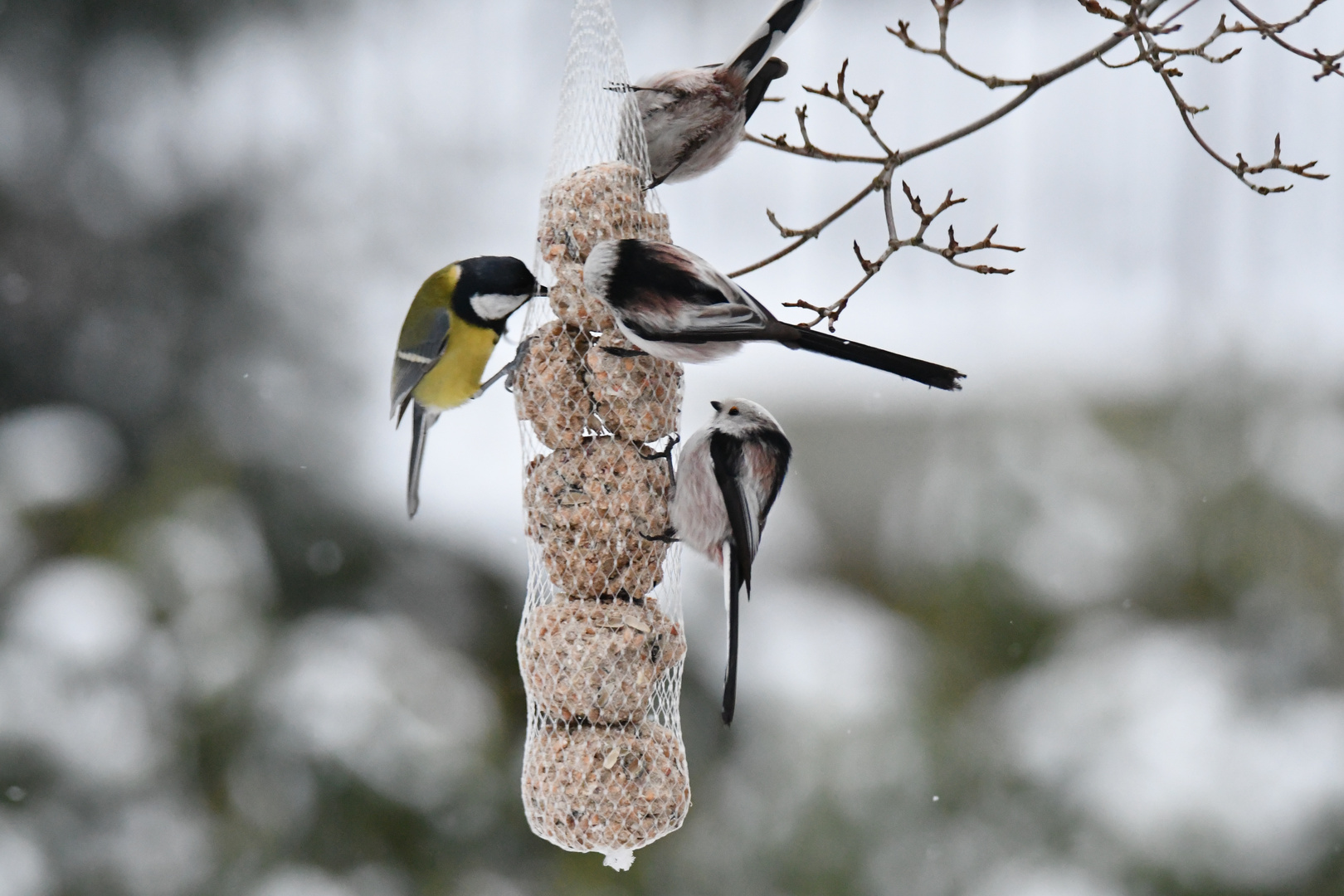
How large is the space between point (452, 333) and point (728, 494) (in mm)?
586

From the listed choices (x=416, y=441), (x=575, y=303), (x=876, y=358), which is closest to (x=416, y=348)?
(x=416, y=441)

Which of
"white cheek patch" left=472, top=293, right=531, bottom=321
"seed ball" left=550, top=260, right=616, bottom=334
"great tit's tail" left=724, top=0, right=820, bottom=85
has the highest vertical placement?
"great tit's tail" left=724, top=0, right=820, bottom=85

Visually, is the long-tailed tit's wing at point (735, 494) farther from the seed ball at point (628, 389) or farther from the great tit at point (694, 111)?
the great tit at point (694, 111)

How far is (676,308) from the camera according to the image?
4.70 ft

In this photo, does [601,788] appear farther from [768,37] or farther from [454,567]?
[454,567]

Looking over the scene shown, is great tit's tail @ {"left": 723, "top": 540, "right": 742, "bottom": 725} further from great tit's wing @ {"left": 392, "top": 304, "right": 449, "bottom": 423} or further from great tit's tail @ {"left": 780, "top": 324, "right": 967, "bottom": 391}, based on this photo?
great tit's wing @ {"left": 392, "top": 304, "right": 449, "bottom": 423}

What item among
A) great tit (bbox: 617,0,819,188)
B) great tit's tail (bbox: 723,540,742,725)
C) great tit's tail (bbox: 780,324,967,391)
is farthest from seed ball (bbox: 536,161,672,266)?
great tit's tail (bbox: 723,540,742,725)

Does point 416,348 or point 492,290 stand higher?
point 492,290

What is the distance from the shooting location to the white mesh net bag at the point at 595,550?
1548 millimetres

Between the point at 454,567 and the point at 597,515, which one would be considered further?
the point at 454,567

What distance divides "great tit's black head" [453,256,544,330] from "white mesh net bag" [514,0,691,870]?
0.05 m

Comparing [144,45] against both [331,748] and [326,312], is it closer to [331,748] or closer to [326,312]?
[326,312]

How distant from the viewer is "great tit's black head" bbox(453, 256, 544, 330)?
5.38ft

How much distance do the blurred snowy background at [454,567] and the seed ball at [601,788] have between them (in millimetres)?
1541
